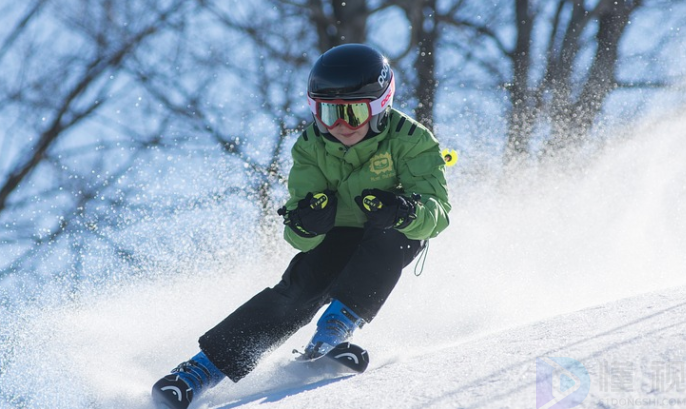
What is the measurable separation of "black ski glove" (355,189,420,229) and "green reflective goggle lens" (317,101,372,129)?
0.39 meters

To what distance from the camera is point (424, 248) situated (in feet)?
10.5

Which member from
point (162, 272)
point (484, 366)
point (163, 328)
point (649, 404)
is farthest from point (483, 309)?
point (162, 272)

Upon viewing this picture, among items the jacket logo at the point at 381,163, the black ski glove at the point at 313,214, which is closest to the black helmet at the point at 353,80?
the jacket logo at the point at 381,163

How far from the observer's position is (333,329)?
2.77m

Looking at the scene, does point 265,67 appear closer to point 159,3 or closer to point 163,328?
point 159,3

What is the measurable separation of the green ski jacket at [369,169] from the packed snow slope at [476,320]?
Result: 0.60m

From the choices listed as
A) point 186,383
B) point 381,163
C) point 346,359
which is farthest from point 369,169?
point 186,383

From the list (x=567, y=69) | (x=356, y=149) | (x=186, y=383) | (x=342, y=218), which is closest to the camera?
(x=186, y=383)

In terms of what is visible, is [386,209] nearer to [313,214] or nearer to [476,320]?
[313,214]

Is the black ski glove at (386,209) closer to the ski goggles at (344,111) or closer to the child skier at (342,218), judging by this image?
the child skier at (342,218)

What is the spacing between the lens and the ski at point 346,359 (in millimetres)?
2660
